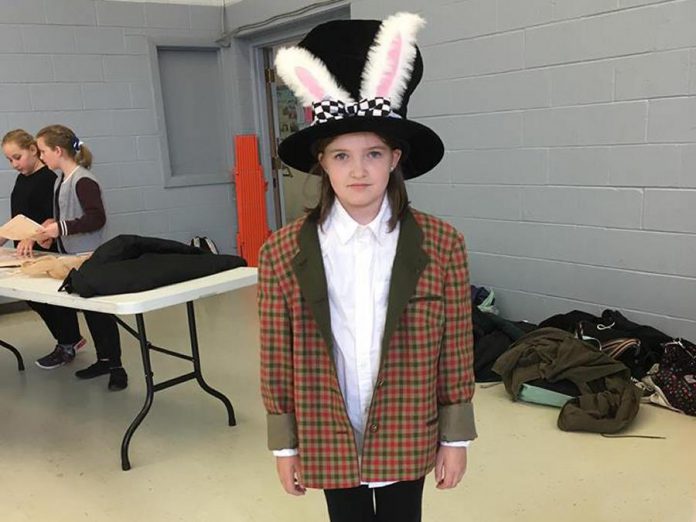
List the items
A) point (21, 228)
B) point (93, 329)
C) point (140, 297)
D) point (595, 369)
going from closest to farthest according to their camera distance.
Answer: point (140, 297) < point (595, 369) < point (21, 228) < point (93, 329)

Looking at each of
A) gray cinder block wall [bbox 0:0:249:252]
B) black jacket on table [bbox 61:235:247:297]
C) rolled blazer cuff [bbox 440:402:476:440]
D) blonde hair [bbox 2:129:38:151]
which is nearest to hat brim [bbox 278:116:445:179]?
rolled blazer cuff [bbox 440:402:476:440]

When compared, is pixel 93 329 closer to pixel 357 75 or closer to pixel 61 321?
pixel 61 321

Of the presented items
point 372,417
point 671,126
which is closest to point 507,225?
point 671,126

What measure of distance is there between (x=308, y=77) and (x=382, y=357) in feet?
1.65

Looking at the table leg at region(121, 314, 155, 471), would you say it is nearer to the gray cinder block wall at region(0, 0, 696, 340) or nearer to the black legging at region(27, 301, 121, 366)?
the black legging at region(27, 301, 121, 366)

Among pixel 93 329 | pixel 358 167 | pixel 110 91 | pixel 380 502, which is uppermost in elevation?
pixel 110 91

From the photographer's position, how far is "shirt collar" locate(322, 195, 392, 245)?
114 cm

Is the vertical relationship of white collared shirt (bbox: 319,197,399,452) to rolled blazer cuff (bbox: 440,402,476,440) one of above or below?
above

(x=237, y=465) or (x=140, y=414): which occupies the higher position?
(x=140, y=414)

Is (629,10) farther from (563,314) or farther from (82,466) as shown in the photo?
(82,466)

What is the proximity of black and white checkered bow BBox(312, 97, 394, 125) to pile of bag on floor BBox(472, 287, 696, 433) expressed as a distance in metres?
1.84

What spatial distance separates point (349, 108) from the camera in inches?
42.4

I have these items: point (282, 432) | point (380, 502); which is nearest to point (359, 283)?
point (282, 432)

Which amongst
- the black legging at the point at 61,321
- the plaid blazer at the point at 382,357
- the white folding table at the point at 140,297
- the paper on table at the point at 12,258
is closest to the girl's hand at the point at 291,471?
the plaid blazer at the point at 382,357
